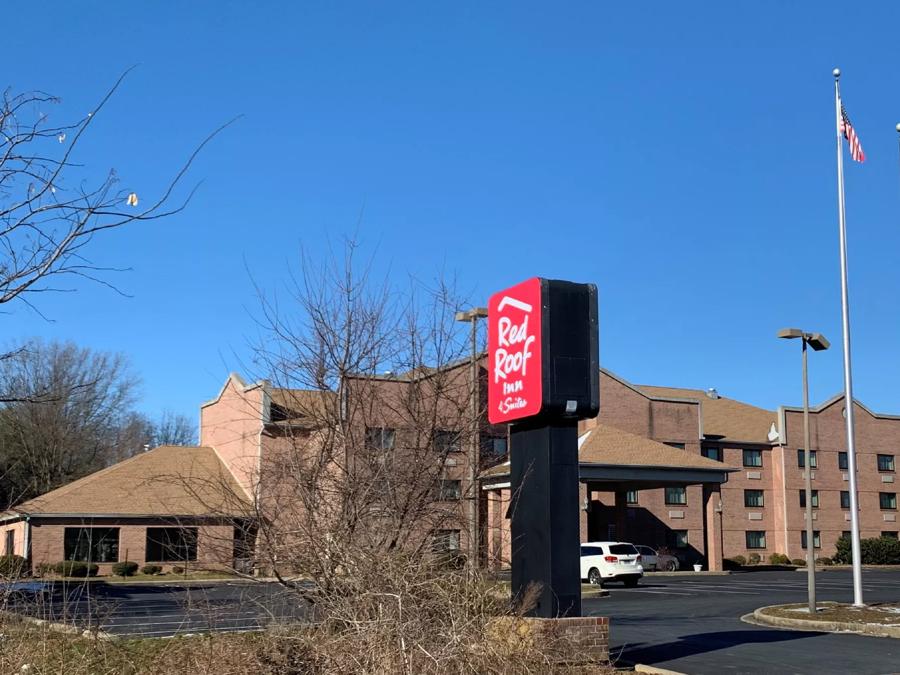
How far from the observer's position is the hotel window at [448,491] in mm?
13730

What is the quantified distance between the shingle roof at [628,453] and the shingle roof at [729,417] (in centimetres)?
1006

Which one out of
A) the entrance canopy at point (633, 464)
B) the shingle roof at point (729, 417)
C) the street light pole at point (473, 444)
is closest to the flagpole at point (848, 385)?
the street light pole at point (473, 444)

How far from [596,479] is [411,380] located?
2830 centimetres

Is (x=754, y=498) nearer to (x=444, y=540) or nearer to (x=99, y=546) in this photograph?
(x=99, y=546)

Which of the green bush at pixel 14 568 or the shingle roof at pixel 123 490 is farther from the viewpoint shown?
the shingle roof at pixel 123 490

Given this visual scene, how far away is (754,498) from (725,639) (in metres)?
43.4

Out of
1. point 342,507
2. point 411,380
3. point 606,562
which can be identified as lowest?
point 606,562

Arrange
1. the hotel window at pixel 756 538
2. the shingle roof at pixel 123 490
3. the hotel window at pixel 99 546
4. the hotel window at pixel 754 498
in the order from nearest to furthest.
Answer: the shingle roof at pixel 123 490 → the hotel window at pixel 99 546 → the hotel window at pixel 756 538 → the hotel window at pixel 754 498

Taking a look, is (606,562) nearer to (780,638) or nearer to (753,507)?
(780,638)

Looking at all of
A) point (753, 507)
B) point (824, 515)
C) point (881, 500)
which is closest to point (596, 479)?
point (753, 507)

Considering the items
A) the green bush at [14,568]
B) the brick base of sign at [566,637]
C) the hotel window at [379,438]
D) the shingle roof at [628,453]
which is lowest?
A: the brick base of sign at [566,637]

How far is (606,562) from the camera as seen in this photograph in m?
36.0

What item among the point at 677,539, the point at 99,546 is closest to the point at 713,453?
the point at 677,539

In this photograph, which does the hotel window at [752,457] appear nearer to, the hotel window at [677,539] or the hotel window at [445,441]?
the hotel window at [677,539]
